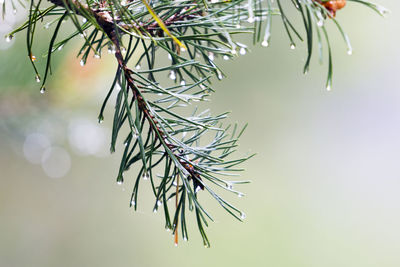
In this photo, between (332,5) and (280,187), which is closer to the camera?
(332,5)

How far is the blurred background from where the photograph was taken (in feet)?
4.59

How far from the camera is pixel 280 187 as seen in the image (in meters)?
1.48

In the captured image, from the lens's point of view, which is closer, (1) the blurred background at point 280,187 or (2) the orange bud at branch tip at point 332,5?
(2) the orange bud at branch tip at point 332,5

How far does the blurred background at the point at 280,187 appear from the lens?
4.59 ft

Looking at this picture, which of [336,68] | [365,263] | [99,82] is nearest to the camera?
[99,82]

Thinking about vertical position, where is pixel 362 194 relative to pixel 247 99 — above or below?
below

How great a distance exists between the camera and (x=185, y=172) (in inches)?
8.1

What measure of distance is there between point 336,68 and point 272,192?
471 mm

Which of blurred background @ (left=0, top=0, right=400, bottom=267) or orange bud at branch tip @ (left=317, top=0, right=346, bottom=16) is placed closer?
orange bud at branch tip @ (left=317, top=0, right=346, bottom=16)

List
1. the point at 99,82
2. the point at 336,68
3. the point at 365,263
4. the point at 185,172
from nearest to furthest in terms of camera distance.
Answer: the point at 185,172 < the point at 99,82 < the point at 365,263 < the point at 336,68

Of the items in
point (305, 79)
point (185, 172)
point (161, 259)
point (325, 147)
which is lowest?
point (161, 259)

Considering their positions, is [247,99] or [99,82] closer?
[99,82]

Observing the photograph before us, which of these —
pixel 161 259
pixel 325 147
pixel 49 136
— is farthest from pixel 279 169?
pixel 49 136

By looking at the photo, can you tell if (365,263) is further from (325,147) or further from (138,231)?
(138,231)
